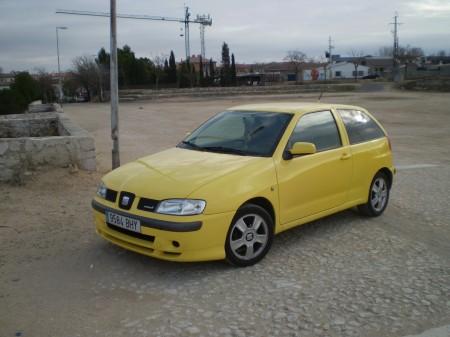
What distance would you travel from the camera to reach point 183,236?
13.6 feet

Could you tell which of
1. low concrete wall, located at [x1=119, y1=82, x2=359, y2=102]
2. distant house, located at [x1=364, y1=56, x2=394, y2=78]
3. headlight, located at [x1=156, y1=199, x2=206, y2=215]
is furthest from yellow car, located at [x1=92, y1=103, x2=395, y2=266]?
distant house, located at [x1=364, y1=56, x2=394, y2=78]

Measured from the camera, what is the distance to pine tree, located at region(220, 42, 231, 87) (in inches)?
2852

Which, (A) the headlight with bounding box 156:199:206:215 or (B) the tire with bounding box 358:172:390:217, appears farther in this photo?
(B) the tire with bounding box 358:172:390:217

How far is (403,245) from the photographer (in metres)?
5.22

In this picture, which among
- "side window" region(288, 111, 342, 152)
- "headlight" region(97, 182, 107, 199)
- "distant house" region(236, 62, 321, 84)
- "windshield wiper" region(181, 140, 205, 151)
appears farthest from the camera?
"distant house" region(236, 62, 321, 84)

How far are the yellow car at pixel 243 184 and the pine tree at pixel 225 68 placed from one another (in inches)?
2633

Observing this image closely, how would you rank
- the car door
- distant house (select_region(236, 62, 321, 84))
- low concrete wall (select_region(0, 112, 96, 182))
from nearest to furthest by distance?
1. the car door
2. low concrete wall (select_region(0, 112, 96, 182))
3. distant house (select_region(236, 62, 321, 84))

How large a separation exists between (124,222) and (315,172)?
2.11 metres

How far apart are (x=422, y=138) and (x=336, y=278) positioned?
13.1 meters

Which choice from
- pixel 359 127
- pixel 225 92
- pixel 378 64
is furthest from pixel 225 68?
pixel 359 127

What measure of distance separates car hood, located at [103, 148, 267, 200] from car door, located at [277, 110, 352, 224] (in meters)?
0.49

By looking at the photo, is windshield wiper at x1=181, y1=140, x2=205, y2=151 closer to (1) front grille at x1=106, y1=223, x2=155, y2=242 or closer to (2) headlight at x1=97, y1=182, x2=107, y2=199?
(2) headlight at x1=97, y1=182, x2=107, y2=199

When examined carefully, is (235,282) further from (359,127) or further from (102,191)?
(359,127)

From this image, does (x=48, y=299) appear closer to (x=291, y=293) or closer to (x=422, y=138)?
(x=291, y=293)
